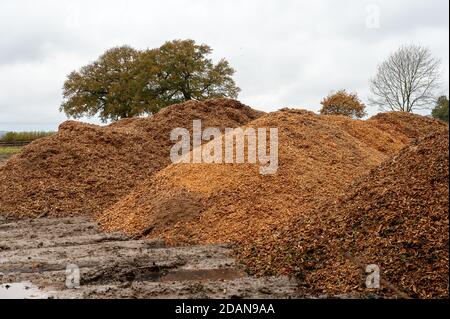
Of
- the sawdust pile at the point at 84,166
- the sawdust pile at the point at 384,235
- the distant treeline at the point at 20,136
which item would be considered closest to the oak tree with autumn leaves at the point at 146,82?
the distant treeline at the point at 20,136

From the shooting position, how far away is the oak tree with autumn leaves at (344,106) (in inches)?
1310

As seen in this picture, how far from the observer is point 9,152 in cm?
2783

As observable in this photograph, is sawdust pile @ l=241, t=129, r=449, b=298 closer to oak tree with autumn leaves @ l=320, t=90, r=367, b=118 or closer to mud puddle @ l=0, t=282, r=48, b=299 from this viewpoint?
mud puddle @ l=0, t=282, r=48, b=299

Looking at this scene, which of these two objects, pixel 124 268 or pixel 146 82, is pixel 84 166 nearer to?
pixel 124 268

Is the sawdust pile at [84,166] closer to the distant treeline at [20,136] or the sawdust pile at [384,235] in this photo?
the sawdust pile at [384,235]

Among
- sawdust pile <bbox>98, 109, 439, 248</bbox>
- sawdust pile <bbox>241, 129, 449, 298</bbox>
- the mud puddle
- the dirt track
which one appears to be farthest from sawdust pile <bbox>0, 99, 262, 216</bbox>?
sawdust pile <bbox>241, 129, 449, 298</bbox>

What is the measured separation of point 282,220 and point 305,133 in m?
4.45

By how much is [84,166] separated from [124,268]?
7026mm

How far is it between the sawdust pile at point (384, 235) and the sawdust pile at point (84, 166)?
587cm

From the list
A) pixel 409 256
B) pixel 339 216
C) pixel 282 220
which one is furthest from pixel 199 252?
pixel 409 256

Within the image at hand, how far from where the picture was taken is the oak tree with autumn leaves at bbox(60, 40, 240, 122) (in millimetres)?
35375

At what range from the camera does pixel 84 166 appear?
1323cm

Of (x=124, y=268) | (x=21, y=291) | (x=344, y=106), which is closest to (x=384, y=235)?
(x=124, y=268)
